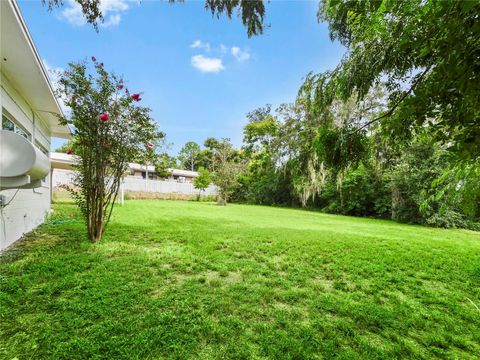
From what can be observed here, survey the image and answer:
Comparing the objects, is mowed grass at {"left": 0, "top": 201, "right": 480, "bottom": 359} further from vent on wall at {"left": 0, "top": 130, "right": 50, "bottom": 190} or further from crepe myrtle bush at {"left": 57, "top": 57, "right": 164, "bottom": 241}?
vent on wall at {"left": 0, "top": 130, "right": 50, "bottom": 190}

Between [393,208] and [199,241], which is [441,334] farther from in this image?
[393,208]

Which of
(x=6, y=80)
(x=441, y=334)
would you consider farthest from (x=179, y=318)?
(x=6, y=80)

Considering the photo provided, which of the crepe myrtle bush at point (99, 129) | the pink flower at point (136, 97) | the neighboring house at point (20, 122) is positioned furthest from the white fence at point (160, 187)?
the pink flower at point (136, 97)

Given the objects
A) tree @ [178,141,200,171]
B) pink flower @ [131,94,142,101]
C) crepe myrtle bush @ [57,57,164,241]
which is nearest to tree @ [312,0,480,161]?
pink flower @ [131,94,142,101]

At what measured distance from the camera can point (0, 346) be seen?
5.35 feet

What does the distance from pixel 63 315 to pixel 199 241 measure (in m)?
3.02

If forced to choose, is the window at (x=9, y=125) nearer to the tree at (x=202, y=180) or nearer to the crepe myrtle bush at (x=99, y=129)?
the crepe myrtle bush at (x=99, y=129)

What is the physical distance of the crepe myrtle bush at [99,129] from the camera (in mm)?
4039

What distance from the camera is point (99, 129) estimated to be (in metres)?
4.19

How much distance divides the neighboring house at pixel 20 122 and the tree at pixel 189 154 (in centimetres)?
3452

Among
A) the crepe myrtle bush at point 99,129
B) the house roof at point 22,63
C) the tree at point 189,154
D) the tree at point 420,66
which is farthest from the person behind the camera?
the tree at point 189,154

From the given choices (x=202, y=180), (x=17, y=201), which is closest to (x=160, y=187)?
(x=202, y=180)

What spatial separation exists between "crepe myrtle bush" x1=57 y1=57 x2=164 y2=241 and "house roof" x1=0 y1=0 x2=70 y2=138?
38 cm

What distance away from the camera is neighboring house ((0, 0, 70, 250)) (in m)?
1.99
